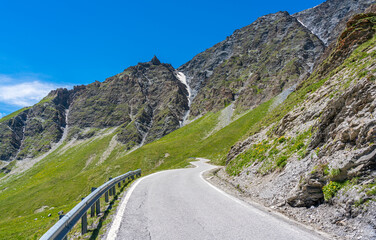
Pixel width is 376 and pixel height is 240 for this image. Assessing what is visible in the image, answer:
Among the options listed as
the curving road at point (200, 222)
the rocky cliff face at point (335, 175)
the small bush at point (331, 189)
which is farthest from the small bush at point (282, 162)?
the small bush at point (331, 189)

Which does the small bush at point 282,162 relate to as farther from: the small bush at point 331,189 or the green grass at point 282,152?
the small bush at point 331,189

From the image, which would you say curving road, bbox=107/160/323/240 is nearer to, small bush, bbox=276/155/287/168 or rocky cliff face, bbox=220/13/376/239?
rocky cliff face, bbox=220/13/376/239

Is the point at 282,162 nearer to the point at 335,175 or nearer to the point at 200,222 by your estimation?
the point at 335,175

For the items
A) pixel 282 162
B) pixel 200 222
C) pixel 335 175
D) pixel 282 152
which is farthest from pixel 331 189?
pixel 282 152

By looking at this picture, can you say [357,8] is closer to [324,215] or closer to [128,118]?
[128,118]

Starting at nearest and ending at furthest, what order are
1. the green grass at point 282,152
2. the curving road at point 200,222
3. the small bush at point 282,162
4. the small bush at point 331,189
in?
the curving road at point 200,222 < the small bush at point 331,189 < the small bush at point 282,162 < the green grass at point 282,152

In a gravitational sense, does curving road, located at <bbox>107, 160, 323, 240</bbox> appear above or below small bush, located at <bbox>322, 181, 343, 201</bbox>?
above

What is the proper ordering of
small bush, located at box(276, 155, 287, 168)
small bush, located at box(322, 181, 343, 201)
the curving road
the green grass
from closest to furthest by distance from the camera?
the curving road < small bush, located at box(322, 181, 343, 201) < small bush, located at box(276, 155, 287, 168) < the green grass

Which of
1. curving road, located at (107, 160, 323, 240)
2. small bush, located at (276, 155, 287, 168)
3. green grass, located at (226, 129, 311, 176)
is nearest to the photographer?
curving road, located at (107, 160, 323, 240)

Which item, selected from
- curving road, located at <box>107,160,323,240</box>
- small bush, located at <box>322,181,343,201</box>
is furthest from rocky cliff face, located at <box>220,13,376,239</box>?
curving road, located at <box>107,160,323,240</box>

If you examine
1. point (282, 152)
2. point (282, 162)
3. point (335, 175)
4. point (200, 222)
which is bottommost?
point (282, 162)

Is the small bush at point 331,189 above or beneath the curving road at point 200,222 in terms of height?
beneath

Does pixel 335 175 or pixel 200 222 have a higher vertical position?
pixel 200 222

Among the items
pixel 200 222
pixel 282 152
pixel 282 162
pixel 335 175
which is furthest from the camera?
pixel 282 152
